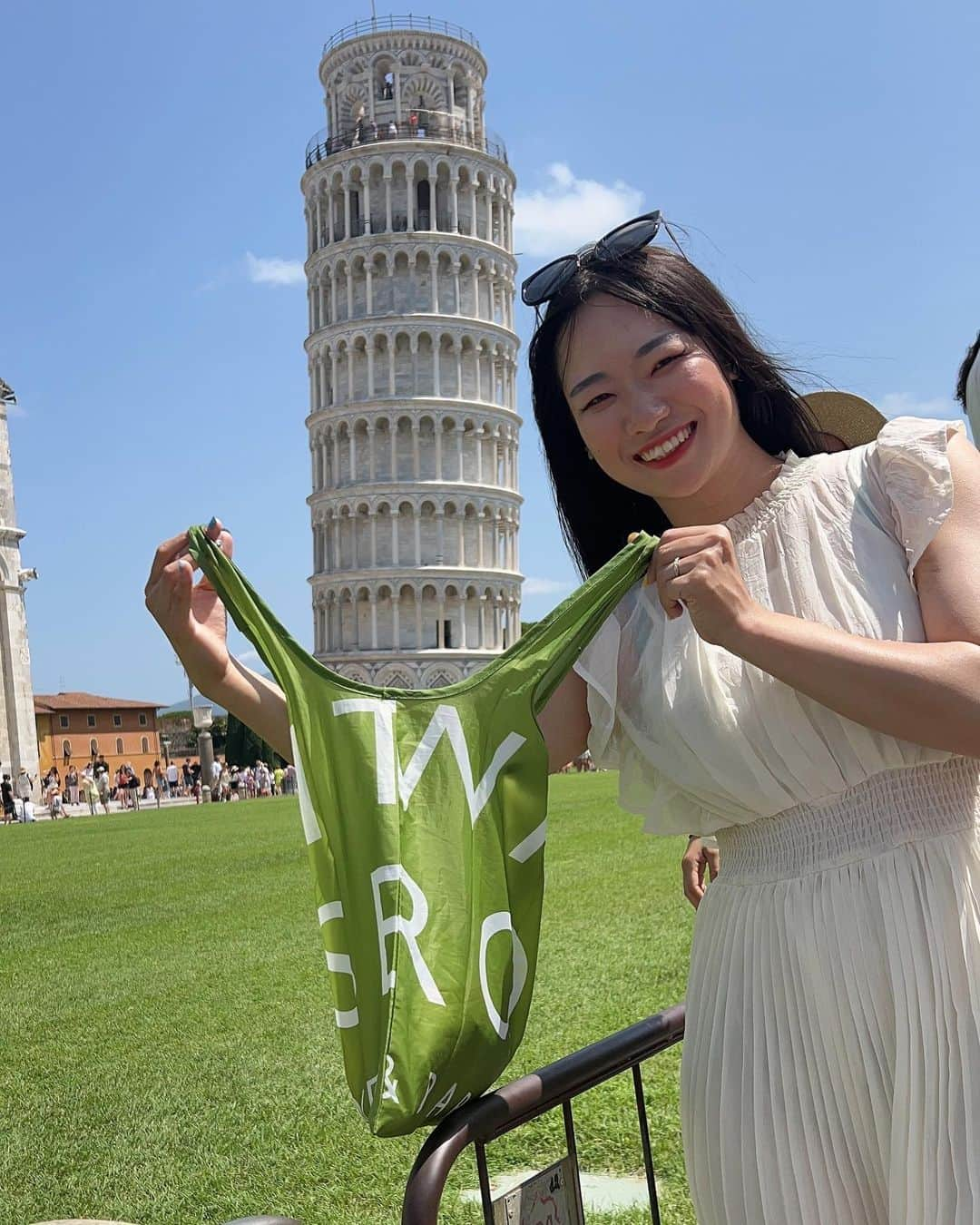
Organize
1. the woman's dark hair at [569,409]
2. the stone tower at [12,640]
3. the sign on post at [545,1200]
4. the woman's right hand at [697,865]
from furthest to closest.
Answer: the stone tower at [12,640] → the woman's right hand at [697,865] → the woman's dark hair at [569,409] → the sign on post at [545,1200]

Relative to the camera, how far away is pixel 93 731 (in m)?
59.8

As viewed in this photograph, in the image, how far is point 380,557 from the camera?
172 ft

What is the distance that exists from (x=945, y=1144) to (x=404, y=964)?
60 cm

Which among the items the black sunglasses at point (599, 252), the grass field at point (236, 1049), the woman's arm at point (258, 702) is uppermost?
the black sunglasses at point (599, 252)

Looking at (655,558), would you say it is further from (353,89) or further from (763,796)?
(353,89)

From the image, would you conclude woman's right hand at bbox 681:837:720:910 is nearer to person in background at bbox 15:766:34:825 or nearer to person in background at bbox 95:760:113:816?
person in background at bbox 15:766:34:825

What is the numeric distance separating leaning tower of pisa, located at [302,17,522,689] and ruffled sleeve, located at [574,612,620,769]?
48831mm

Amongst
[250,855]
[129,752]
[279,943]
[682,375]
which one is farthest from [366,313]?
[682,375]

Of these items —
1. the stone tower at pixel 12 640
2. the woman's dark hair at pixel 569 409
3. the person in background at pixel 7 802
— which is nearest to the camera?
the woman's dark hair at pixel 569 409

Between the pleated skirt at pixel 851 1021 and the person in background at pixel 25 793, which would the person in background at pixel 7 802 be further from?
the pleated skirt at pixel 851 1021

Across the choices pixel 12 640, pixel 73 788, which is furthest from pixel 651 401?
pixel 73 788

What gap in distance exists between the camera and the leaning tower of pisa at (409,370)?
5216cm

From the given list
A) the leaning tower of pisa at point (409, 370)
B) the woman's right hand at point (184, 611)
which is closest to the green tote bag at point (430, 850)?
the woman's right hand at point (184, 611)

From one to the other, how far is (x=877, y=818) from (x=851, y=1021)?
226 millimetres
